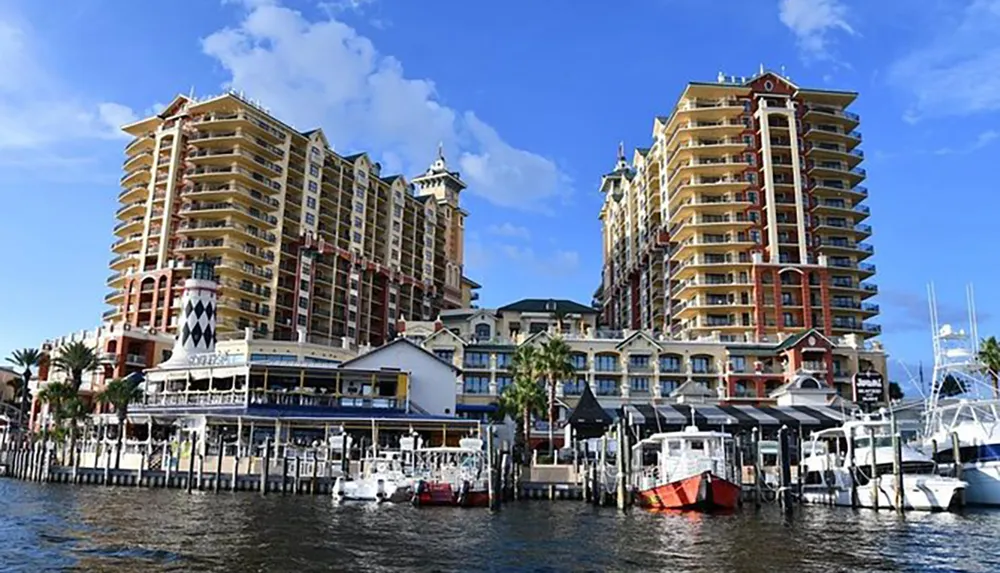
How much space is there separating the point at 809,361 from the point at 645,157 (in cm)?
4703

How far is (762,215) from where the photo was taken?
101 meters

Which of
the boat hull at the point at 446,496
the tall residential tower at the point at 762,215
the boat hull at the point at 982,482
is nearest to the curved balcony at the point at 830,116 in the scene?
the tall residential tower at the point at 762,215

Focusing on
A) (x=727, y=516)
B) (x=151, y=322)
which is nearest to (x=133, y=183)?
(x=151, y=322)

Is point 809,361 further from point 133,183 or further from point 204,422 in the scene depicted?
point 133,183

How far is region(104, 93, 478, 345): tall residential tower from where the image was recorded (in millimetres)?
98750

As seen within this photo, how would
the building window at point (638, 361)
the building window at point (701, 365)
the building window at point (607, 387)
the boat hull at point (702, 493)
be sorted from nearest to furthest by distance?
the boat hull at point (702, 493) < the building window at point (607, 387) < the building window at point (638, 361) < the building window at point (701, 365)

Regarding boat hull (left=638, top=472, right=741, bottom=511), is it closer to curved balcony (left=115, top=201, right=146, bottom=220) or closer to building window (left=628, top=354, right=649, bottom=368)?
building window (left=628, top=354, right=649, bottom=368)

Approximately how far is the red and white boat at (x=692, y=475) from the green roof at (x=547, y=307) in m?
59.4

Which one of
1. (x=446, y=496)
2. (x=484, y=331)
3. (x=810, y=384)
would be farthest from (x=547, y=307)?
(x=446, y=496)

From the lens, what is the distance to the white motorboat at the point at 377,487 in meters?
47.2

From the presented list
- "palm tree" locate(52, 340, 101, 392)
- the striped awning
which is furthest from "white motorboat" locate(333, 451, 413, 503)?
"palm tree" locate(52, 340, 101, 392)

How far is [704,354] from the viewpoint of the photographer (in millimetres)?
90500

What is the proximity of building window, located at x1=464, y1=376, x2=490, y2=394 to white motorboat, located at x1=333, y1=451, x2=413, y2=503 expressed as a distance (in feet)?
124

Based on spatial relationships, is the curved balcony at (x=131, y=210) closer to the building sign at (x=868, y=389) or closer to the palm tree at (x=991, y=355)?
the building sign at (x=868, y=389)
